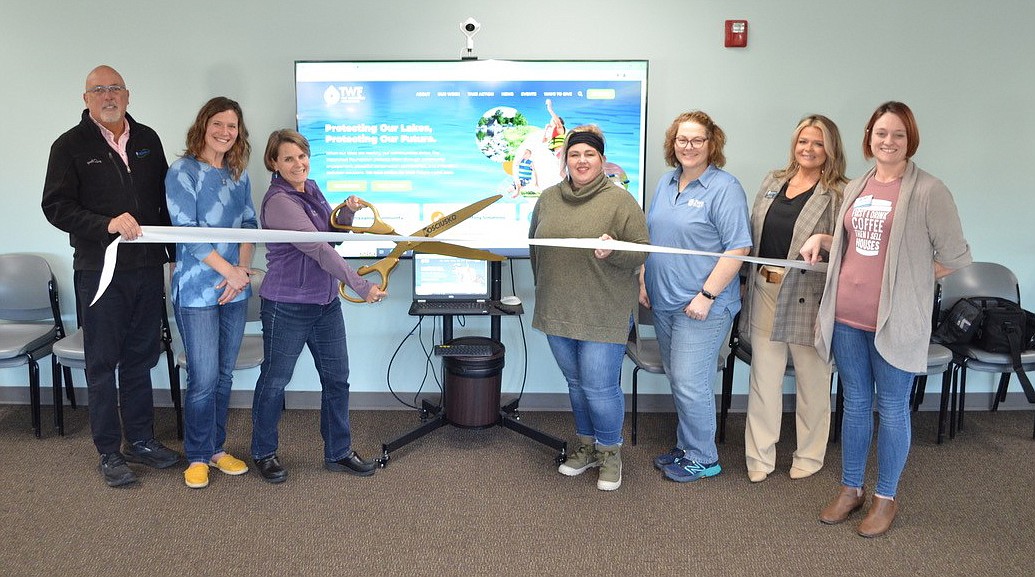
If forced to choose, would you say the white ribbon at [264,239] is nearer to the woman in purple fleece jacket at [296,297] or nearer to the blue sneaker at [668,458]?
the woman in purple fleece jacket at [296,297]

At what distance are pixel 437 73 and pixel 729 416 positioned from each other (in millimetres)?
2454

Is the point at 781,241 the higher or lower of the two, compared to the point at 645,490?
higher

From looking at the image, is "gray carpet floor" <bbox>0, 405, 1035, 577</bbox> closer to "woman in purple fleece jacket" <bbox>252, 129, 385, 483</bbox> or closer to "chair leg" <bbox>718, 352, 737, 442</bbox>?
"chair leg" <bbox>718, 352, 737, 442</bbox>

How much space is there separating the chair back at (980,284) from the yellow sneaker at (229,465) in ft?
12.0

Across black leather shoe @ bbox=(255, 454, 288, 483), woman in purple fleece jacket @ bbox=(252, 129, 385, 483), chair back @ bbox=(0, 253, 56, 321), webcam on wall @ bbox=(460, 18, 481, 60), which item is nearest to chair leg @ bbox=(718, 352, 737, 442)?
woman in purple fleece jacket @ bbox=(252, 129, 385, 483)

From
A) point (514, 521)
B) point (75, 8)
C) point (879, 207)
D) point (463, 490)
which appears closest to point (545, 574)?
point (514, 521)

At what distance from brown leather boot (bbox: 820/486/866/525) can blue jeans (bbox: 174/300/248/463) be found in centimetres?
254

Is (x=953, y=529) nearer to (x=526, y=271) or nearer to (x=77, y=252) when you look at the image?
(x=526, y=271)

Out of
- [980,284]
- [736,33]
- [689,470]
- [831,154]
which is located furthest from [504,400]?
[980,284]

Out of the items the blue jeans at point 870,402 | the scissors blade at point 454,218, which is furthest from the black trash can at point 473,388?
the blue jeans at point 870,402

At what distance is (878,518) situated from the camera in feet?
9.80

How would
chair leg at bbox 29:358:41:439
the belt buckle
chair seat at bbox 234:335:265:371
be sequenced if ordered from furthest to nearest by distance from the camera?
1. chair leg at bbox 29:358:41:439
2. chair seat at bbox 234:335:265:371
3. the belt buckle

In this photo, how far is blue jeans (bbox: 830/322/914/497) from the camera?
113 inches

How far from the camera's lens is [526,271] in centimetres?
437
